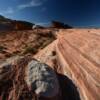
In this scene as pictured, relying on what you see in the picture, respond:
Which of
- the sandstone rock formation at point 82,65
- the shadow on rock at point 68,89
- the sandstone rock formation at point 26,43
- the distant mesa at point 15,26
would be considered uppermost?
the sandstone rock formation at point 82,65

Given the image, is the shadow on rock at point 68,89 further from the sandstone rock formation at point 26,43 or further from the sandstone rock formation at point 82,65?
the sandstone rock formation at point 26,43

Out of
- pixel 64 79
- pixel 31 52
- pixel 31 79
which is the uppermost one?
pixel 31 79

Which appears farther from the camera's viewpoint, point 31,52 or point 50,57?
point 31,52

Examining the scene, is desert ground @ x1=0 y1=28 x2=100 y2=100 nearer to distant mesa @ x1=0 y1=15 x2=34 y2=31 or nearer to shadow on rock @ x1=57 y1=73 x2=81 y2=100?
shadow on rock @ x1=57 y1=73 x2=81 y2=100

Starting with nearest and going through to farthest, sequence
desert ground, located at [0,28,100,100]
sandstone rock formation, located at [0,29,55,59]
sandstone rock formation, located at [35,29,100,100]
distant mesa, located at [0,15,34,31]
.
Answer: sandstone rock formation, located at [35,29,100,100], desert ground, located at [0,28,100,100], sandstone rock formation, located at [0,29,55,59], distant mesa, located at [0,15,34,31]

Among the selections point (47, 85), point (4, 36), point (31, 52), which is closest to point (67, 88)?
point (47, 85)

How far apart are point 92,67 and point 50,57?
14.7ft

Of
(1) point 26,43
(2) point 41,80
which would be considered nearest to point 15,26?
(1) point 26,43

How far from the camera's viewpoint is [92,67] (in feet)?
36.2

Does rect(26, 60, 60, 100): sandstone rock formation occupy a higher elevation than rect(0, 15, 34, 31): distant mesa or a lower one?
higher

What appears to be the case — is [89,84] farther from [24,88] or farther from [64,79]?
[24,88]

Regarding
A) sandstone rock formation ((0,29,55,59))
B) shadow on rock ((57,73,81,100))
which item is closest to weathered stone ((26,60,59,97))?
shadow on rock ((57,73,81,100))

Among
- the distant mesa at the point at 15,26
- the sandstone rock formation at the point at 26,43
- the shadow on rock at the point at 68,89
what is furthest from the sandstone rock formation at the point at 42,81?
the distant mesa at the point at 15,26

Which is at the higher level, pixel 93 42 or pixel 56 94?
pixel 93 42
